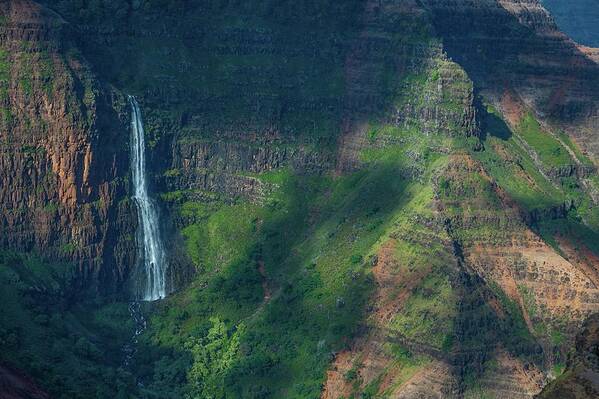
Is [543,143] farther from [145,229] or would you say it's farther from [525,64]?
[145,229]

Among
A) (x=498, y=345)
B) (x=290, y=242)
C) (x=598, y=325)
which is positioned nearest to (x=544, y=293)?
(x=498, y=345)

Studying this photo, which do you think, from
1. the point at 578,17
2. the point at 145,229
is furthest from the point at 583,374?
the point at 578,17

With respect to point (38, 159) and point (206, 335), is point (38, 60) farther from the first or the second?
point (206, 335)

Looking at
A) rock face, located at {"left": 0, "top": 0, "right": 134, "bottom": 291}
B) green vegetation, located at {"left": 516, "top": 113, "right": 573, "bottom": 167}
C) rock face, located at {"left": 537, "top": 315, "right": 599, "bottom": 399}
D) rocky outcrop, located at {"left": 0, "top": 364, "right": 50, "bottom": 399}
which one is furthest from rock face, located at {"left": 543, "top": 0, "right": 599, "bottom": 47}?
rock face, located at {"left": 537, "top": 315, "right": 599, "bottom": 399}

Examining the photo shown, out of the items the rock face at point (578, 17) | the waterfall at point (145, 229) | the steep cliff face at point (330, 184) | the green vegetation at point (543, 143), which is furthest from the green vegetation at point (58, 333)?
the rock face at point (578, 17)

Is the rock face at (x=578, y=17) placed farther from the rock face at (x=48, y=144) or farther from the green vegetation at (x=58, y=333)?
the green vegetation at (x=58, y=333)

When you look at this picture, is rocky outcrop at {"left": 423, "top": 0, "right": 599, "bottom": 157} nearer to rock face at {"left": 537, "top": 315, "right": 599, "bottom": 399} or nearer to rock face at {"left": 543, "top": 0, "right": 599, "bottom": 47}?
rock face at {"left": 543, "top": 0, "right": 599, "bottom": 47}
